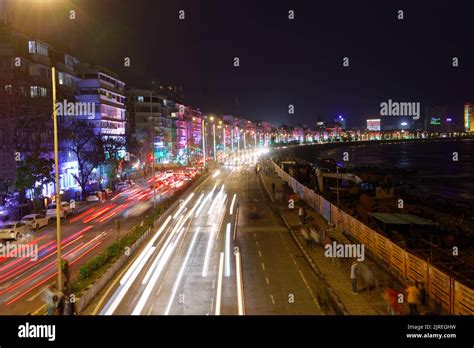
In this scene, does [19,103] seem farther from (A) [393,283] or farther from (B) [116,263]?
(A) [393,283]

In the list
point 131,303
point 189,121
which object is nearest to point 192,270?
point 131,303

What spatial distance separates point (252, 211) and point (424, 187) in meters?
50.5

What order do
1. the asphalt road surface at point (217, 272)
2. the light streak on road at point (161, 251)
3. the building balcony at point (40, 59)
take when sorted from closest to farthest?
the asphalt road surface at point (217, 272), the light streak on road at point (161, 251), the building balcony at point (40, 59)

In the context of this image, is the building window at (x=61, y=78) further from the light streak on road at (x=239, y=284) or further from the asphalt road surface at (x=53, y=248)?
the light streak on road at (x=239, y=284)

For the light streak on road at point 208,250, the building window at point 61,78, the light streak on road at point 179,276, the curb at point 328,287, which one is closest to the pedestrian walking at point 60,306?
the light streak on road at point 179,276

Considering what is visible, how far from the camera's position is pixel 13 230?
28297mm

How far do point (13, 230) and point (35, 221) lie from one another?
150 inches

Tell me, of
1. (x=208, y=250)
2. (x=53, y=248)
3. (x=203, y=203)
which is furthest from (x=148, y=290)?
(x=203, y=203)

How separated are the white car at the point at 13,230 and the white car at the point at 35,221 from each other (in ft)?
2.72

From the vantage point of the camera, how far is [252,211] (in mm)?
36188

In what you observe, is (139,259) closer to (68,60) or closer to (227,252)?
(227,252)

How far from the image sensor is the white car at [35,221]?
103ft

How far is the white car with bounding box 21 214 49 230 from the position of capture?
31278 mm

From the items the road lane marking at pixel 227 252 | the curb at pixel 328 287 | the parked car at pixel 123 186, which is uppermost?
the parked car at pixel 123 186
